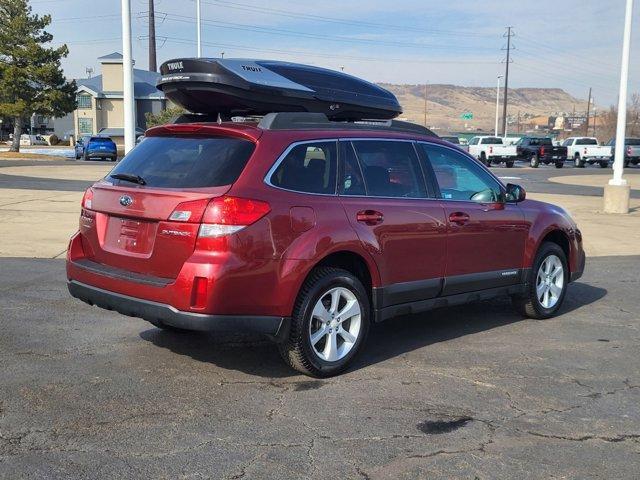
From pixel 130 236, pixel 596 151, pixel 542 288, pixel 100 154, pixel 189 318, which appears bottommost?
pixel 542 288

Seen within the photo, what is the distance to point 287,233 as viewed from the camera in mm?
4754

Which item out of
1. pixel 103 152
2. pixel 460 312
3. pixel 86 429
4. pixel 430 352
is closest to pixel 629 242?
pixel 460 312

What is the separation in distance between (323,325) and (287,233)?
778 mm

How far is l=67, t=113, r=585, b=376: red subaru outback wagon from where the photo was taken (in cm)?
459

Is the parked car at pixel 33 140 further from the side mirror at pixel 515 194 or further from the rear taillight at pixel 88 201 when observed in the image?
the side mirror at pixel 515 194

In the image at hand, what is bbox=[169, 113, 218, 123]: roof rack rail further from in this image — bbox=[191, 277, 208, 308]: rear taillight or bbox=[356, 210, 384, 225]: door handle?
bbox=[191, 277, 208, 308]: rear taillight

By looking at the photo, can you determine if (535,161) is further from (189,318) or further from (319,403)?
(189,318)

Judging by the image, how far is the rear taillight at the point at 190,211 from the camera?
4570 mm

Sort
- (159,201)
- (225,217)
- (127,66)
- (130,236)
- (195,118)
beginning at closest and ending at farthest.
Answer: (225,217) < (159,201) < (130,236) < (195,118) < (127,66)

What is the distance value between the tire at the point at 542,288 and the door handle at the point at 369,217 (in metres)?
2.19

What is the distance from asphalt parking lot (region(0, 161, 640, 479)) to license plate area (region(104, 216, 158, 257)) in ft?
2.97

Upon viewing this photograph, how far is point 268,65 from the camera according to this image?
5.91m

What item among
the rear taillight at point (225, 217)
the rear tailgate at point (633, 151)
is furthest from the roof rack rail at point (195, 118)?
the rear tailgate at point (633, 151)

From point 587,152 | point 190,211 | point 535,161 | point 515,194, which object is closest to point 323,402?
point 190,211
